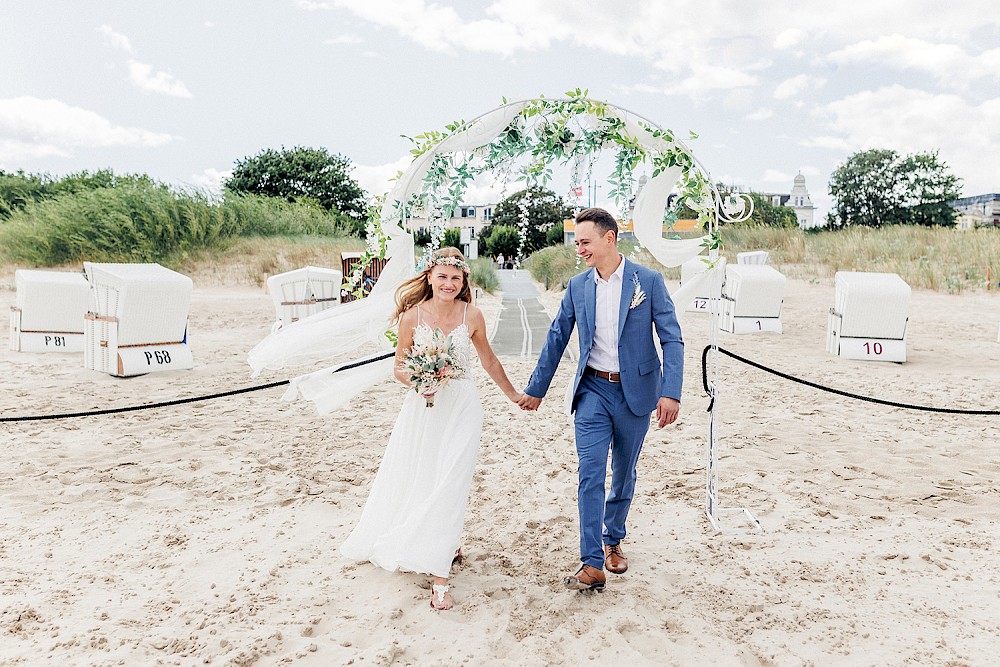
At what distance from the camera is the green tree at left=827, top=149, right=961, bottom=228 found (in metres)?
59.8

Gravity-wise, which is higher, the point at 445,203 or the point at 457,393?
the point at 445,203

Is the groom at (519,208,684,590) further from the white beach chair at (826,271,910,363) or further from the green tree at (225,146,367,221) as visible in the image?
the green tree at (225,146,367,221)

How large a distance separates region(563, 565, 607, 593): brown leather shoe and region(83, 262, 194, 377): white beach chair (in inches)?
294

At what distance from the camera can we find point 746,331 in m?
13.4

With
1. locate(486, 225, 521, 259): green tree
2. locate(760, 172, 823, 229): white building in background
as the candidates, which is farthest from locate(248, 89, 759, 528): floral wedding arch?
locate(760, 172, 823, 229): white building in background

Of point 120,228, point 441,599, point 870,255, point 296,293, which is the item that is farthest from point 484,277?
point 441,599

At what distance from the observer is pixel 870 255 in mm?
26172

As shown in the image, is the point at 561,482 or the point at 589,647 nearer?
the point at 589,647

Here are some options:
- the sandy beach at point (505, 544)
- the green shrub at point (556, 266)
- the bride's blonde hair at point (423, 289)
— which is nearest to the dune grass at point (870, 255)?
the green shrub at point (556, 266)

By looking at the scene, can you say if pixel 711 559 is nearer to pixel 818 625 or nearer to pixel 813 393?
pixel 818 625

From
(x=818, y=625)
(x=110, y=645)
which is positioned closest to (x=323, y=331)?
(x=110, y=645)

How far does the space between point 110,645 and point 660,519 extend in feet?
10.8

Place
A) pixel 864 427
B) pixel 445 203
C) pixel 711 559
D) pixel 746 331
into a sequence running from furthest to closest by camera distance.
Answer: pixel 746 331 < pixel 864 427 < pixel 445 203 < pixel 711 559

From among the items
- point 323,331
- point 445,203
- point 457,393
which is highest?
point 445,203
